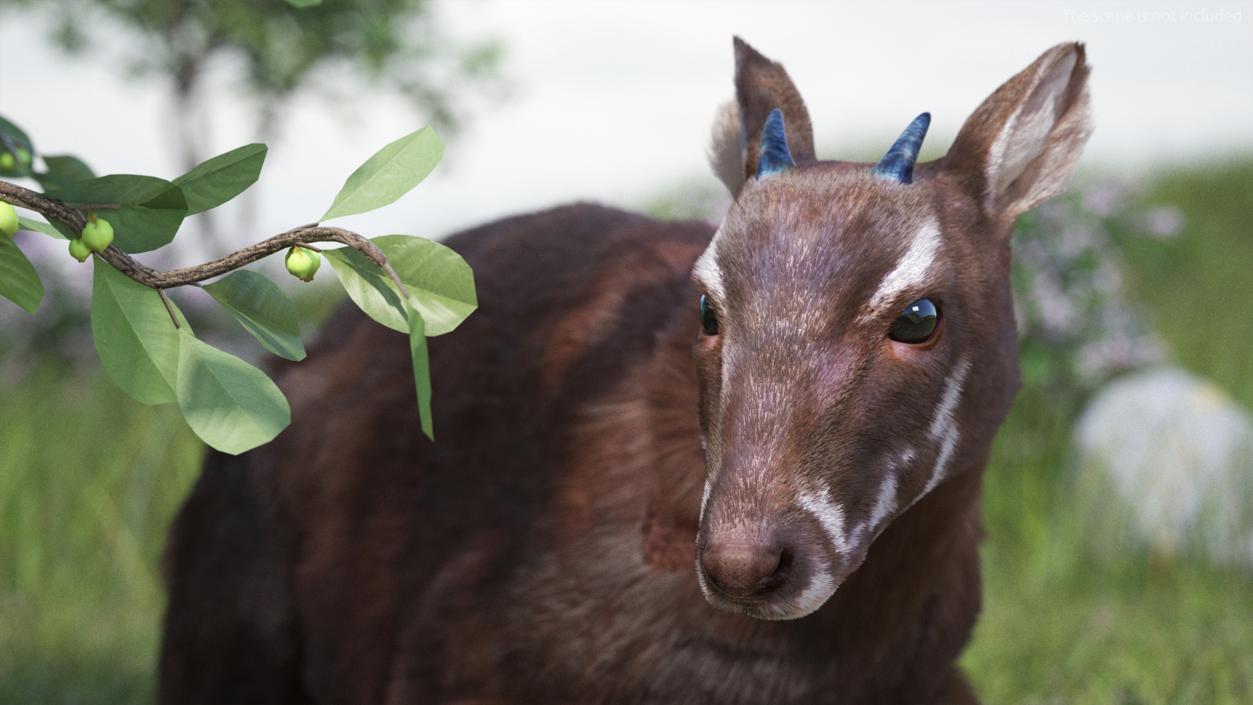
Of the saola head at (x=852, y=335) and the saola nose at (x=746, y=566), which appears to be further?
the saola head at (x=852, y=335)

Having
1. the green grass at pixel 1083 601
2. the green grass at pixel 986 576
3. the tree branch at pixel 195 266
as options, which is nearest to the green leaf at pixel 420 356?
the tree branch at pixel 195 266

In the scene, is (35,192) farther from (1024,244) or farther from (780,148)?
(1024,244)

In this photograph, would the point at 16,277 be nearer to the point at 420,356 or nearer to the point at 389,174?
the point at 389,174

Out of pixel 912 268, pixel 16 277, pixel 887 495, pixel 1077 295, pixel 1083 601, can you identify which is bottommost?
pixel 1083 601

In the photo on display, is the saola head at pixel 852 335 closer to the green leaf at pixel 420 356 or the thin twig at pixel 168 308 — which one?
the green leaf at pixel 420 356

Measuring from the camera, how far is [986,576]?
7426 mm

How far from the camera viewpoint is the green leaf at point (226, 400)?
238 centimetres

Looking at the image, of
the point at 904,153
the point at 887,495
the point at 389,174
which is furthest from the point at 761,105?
the point at 389,174

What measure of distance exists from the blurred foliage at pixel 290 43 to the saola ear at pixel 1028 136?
333 inches

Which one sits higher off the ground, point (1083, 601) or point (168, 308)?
point (168, 308)

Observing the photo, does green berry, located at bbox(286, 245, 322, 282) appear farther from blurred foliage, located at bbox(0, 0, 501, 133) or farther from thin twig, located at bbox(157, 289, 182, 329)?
blurred foliage, located at bbox(0, 0, 501, 133)

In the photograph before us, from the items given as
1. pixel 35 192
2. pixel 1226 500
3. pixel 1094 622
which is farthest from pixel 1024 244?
pixel 35 192

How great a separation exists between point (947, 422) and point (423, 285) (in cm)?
118

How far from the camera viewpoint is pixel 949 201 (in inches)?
119
